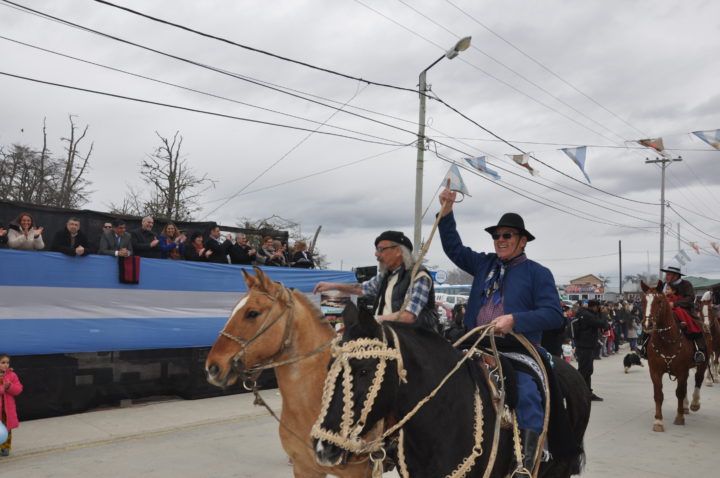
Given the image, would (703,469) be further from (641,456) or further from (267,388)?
(267,388)

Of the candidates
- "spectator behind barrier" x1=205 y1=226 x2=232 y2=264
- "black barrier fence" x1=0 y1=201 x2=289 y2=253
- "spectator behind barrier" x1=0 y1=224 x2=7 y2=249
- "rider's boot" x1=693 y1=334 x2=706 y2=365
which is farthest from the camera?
"spectator behind barrier" x1=205 y1=226 x2=232 y2=264

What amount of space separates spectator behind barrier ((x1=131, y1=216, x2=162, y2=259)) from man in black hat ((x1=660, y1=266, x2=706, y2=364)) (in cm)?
883

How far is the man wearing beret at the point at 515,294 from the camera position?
9.70 ft

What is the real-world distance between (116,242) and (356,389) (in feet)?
25.1

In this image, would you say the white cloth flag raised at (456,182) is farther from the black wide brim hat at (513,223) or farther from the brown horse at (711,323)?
the brown horse at (711,323)

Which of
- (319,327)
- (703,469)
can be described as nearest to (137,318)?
(319,327)

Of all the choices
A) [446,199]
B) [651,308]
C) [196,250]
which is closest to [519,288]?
[446,199]

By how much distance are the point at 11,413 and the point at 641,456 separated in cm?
790

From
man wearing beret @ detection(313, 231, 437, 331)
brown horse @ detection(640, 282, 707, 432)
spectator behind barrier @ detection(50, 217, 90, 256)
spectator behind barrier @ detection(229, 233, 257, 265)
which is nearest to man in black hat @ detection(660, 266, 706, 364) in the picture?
brown horse @ detection(640, 282, 707, 432)

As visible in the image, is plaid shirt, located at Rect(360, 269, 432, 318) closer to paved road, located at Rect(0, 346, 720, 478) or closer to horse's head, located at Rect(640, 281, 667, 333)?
paved road, located at Rect(0, 346, 720, 478)

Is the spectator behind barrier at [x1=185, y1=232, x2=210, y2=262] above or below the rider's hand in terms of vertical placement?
below

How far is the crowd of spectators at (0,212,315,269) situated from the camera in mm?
7875

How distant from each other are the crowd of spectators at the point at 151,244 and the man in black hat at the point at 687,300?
7.55 metres

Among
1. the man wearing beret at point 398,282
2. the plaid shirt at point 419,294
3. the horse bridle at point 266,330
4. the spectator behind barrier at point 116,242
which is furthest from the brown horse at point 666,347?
the spectator behind barrier at point 116,242
